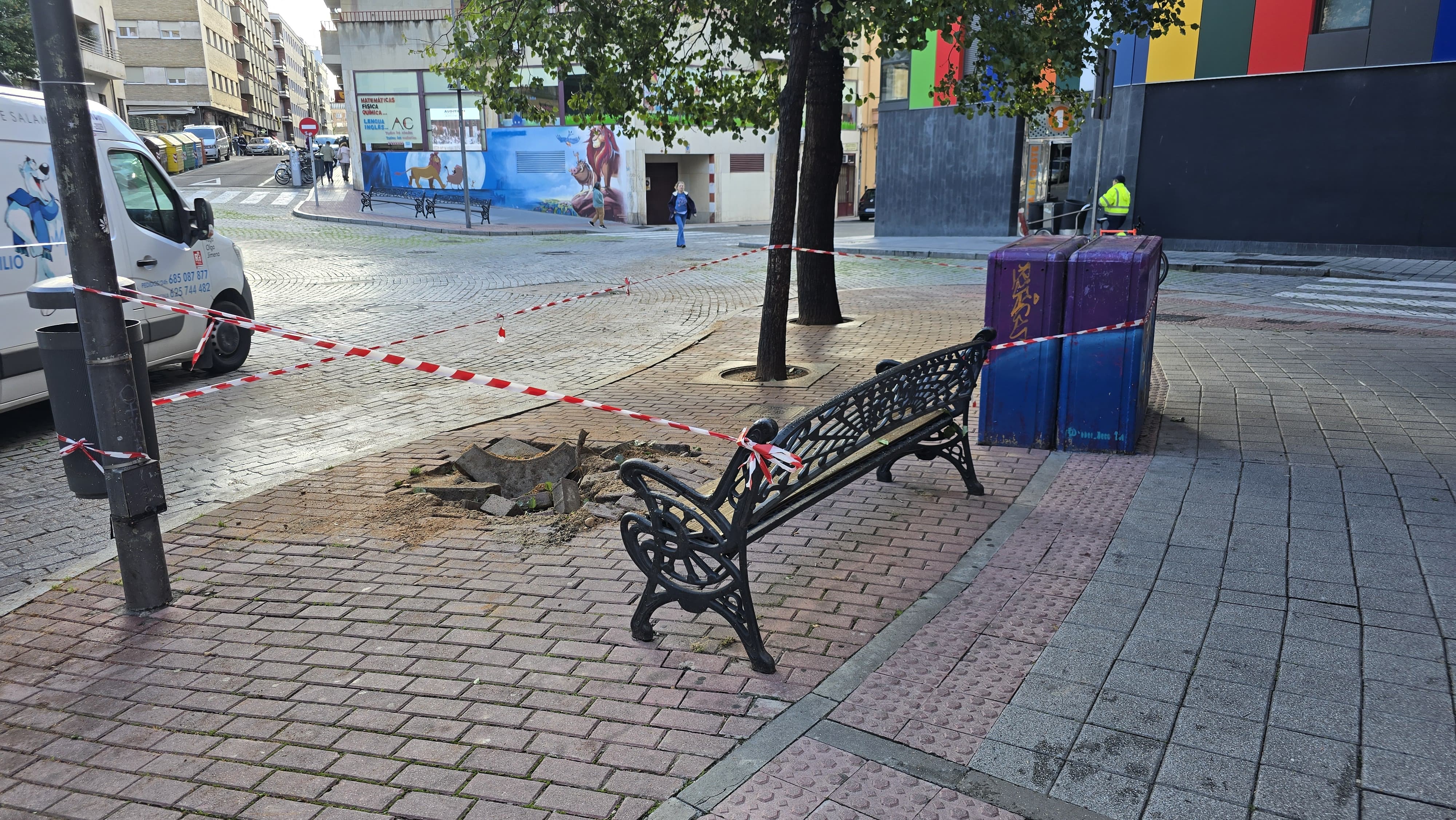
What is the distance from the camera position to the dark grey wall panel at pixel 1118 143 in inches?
837

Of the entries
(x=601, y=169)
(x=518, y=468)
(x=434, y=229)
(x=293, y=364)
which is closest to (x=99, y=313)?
(x=518, y=468)

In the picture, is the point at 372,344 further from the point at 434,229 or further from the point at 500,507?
the point at 434,229

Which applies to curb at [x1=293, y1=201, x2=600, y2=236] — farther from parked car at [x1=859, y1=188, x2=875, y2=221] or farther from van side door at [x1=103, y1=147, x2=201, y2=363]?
van side door at [x1=103, y1=147, x2=201, y2=363]

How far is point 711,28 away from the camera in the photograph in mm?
10211

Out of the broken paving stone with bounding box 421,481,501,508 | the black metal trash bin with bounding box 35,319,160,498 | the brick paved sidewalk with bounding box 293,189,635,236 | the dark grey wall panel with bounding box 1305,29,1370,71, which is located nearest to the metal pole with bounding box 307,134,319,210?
the brick paved sidewalk with bounding box 293,189,635,236

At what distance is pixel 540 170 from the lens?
3716cm

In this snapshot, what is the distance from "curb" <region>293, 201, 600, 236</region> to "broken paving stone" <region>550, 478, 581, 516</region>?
24139 mm

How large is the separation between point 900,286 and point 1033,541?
11.7 metres

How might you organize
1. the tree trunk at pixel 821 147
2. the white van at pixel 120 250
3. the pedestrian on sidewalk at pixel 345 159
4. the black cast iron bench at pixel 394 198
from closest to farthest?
the white van at pixel 120 250
the tree trunk at pixel 821 147
the black cast iron bench at pixel 394 198
the pedestrian on sidewalk at pixel 345 159

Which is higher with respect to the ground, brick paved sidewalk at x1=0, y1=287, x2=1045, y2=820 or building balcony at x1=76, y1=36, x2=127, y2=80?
building balcony at x1=76, y1=36, x2=127, y2=80

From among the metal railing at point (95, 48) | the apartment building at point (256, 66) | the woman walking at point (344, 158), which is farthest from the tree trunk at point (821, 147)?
the apartment building at point (256, 66)

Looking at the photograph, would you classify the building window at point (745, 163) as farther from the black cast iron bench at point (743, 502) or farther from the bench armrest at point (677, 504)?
the bench armrest at point (677, 504)

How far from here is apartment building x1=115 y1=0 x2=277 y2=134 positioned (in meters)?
73.3

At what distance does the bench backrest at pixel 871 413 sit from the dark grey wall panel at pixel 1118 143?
16.7 metres
